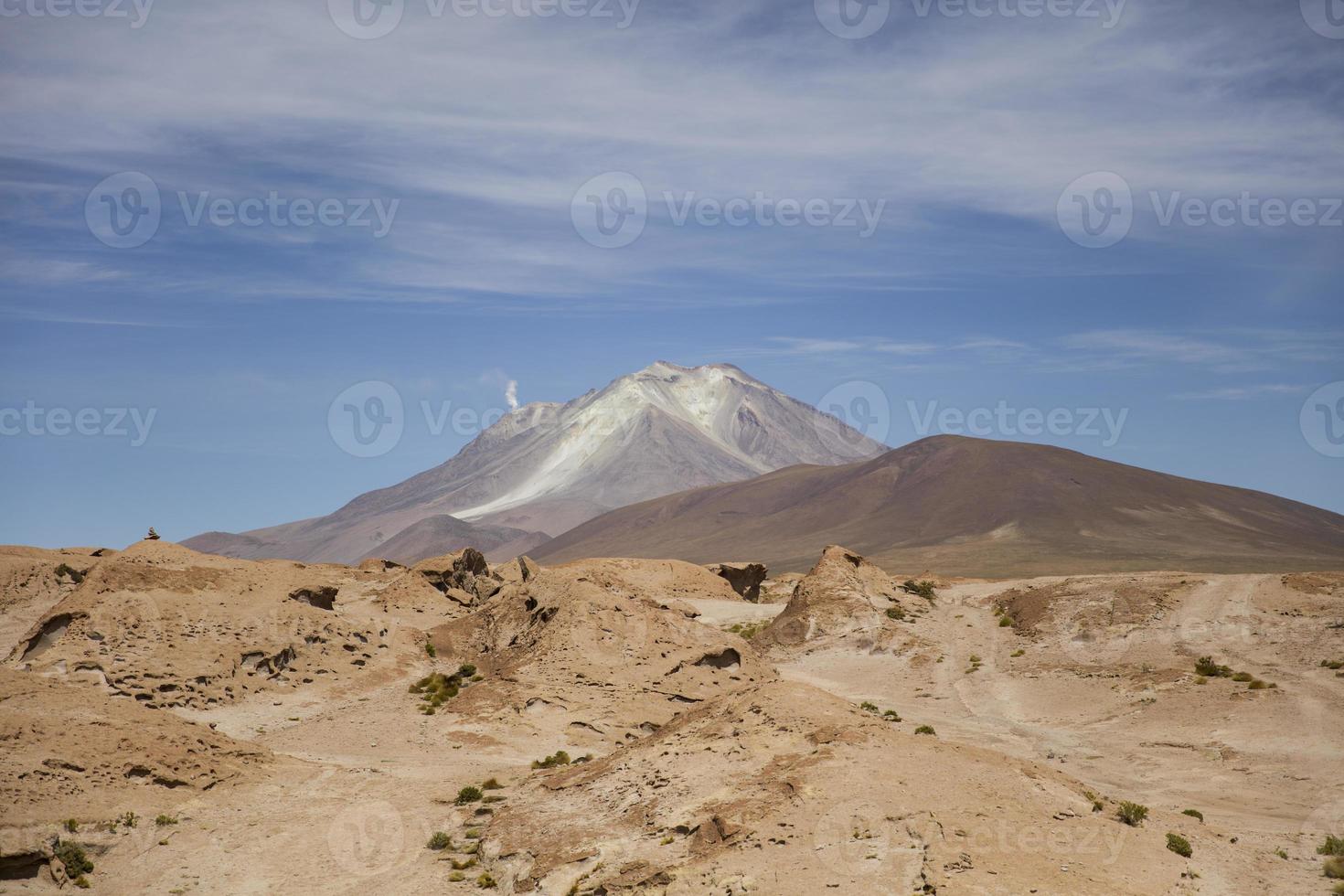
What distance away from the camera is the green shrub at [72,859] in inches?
711

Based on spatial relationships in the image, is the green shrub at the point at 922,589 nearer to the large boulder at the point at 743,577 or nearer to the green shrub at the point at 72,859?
the large boulder at the point at 743,577

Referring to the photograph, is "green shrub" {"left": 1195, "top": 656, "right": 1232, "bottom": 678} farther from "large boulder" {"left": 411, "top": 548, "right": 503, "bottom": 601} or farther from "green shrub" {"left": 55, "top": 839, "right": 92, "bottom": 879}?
"green shrub" {"left": 55, "top": 839, "right": 92, "bottom": 879}

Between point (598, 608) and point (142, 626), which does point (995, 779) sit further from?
point (142, 626)

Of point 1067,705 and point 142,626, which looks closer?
point 142,626

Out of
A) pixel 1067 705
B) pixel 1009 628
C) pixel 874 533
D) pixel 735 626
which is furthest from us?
pixel 874 533

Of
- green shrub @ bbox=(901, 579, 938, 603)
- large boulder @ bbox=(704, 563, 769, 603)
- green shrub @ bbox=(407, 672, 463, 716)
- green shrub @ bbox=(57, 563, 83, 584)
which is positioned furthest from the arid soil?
large boulder @ bbox=(704, 563, 769, 603)

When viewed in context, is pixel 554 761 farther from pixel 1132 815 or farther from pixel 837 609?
pixel 837 609

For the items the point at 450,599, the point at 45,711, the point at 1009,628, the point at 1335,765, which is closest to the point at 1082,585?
the point at 1009,628

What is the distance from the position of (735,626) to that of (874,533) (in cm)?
15197

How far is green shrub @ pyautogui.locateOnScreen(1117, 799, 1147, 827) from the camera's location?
1784 centimetres

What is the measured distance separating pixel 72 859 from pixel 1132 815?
17.8m

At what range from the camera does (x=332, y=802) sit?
73.6ft

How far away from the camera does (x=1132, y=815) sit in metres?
18.0

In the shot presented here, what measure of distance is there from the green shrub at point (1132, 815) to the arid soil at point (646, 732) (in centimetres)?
23
